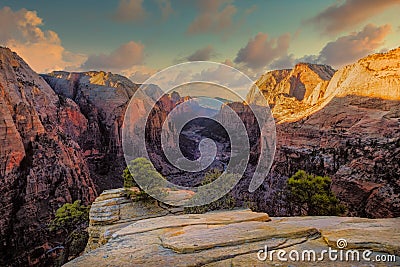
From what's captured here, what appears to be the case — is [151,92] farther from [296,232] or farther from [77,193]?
[296,232]

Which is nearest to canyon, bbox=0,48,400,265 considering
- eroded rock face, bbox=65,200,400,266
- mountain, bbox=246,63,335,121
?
mountain, bbox=246,63,335,121

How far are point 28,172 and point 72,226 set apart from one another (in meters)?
15.1

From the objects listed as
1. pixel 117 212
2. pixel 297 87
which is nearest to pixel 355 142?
pixel 117 212

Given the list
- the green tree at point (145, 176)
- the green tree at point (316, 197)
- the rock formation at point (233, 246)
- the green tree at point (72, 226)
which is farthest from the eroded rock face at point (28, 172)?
the green tree at point (316, 197)

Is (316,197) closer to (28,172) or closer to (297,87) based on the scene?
(28,172)

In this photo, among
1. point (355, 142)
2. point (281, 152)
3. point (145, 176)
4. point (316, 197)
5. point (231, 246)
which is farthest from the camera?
point (281, 152)

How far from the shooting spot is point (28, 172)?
37375mm

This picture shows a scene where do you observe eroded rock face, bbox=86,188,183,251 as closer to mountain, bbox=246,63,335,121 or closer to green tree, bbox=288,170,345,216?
green tree, bbox=288,170,345,216

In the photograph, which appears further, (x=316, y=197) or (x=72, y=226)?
(x=72, y=226)

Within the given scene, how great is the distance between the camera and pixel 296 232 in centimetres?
763

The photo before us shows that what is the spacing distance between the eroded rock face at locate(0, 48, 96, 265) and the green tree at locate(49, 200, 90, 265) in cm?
509

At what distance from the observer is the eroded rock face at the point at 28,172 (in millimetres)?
31438

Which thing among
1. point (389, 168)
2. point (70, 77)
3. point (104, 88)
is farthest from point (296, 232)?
point (70, 77)

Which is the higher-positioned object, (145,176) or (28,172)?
(145,176)
